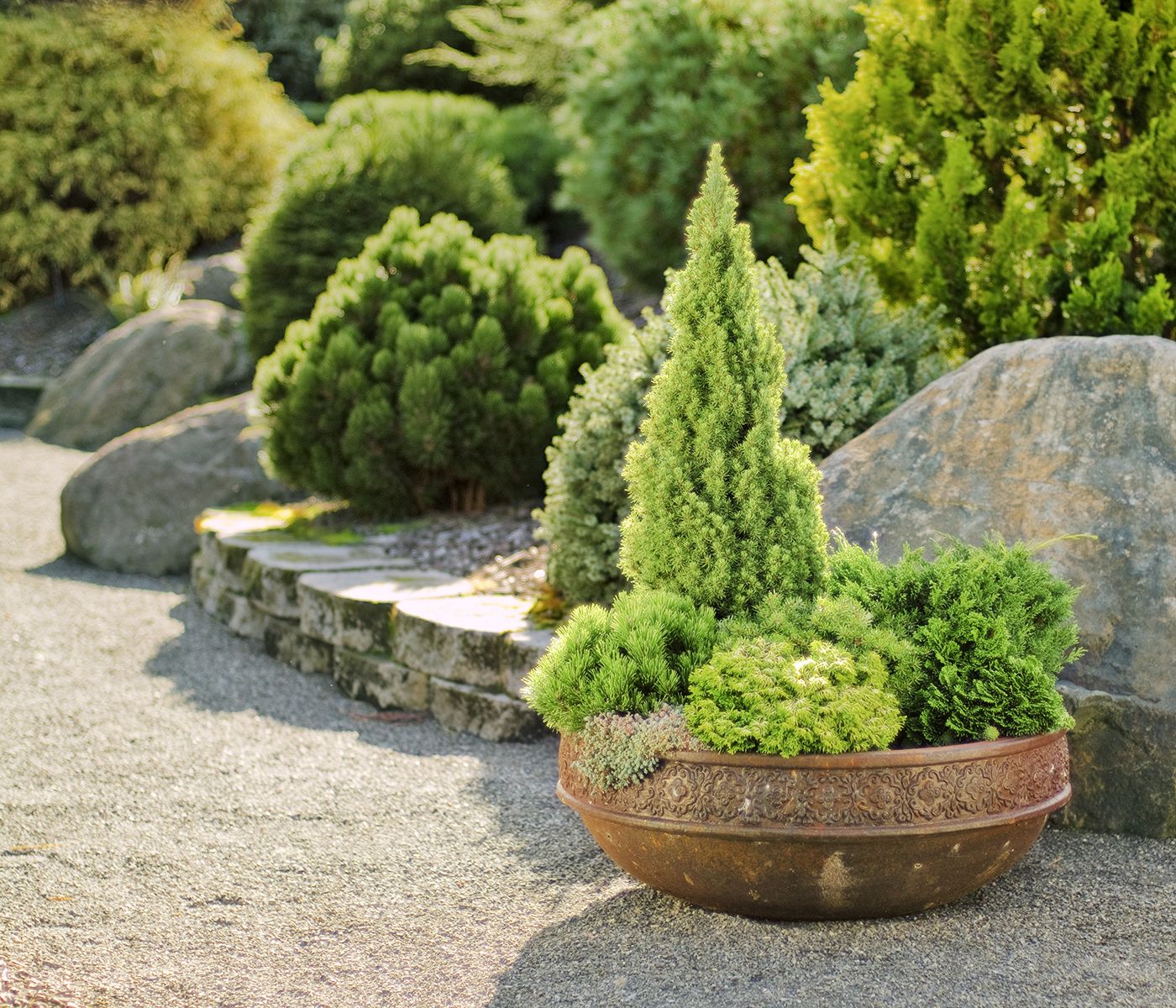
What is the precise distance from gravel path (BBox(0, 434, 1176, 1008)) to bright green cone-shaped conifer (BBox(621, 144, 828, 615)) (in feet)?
2.83

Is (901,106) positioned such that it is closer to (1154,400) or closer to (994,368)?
(994,368)

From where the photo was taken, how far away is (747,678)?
2875mm

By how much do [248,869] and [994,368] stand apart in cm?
272

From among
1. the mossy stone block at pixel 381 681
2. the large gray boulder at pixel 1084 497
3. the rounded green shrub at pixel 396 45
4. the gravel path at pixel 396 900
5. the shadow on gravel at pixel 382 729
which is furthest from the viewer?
the rounded green shrub at pixel 396 45

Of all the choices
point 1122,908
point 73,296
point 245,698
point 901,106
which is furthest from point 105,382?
point 1122,908

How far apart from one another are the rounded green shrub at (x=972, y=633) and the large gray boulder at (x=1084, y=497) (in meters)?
0.21

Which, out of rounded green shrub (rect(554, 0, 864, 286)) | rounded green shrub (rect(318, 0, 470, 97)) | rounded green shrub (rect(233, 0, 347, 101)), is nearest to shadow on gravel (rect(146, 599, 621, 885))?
rounded green shrub (rect(554, 0, 864, 286))

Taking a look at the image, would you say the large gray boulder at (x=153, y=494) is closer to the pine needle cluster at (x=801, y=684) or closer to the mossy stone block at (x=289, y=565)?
the mossy stone block at (x=289, y=565)

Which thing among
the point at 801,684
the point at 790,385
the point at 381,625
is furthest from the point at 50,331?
the point at 801,684

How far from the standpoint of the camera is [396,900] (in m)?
3.34

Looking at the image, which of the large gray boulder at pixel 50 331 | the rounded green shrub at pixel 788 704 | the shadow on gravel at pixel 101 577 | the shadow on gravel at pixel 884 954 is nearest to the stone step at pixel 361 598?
the shadow on gravel at pixel 101 577

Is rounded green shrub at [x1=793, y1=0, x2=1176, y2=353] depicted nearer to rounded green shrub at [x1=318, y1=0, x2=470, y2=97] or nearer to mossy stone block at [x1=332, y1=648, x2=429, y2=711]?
mossy stone block at [x1=332, y1=648, x2=429, y2=711]

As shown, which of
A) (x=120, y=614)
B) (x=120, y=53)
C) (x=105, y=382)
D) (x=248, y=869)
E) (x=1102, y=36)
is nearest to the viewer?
(x=248, y=869)

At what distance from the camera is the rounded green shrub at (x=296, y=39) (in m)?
22.8
